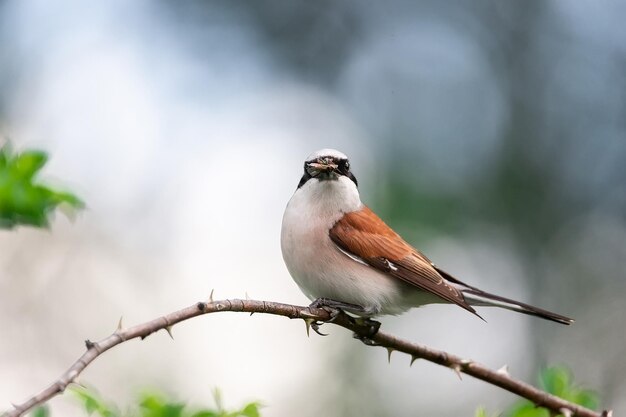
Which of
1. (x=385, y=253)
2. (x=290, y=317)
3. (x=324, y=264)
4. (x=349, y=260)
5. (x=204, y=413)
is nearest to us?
(x=204, y=413)

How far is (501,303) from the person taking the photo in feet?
14.6

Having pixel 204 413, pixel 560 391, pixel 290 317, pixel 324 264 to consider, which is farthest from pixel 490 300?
pixel 204 413

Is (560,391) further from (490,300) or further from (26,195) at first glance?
(490,300)

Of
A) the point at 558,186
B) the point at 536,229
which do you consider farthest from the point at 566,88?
the point at 536,229

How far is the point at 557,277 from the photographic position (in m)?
11.5

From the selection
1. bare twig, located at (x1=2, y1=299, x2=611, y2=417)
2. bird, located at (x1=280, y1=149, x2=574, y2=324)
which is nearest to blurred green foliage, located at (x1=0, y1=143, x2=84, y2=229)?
bare twig, located at (x1=2, y1=299, x2=611, y2=417)

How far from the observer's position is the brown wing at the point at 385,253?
4496 mm

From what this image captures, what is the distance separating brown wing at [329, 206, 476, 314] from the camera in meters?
4.50

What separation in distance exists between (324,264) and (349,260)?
19 centimetres

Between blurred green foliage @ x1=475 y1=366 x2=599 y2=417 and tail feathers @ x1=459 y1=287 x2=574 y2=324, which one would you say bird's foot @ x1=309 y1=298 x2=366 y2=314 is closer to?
tail feathers @ x1=459 y1=287 x2=574 y2=324

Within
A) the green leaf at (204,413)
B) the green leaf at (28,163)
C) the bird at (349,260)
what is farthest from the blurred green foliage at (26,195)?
the bird at (349,260)

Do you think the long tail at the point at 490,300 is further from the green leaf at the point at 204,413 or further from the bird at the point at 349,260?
the green leaf at the point at 204,413

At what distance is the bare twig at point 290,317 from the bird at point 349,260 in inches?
30.4

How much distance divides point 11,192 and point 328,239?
2986mm
